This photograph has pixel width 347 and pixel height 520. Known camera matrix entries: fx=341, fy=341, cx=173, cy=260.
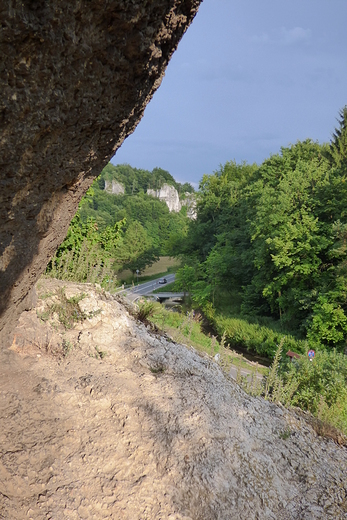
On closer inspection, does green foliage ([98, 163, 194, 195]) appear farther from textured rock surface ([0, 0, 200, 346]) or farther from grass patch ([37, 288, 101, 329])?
textured rock surface ([0, 0, 200, 346])

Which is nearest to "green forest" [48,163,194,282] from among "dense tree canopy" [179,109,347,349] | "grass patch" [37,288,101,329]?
"grass patch" [37,288,101,329]

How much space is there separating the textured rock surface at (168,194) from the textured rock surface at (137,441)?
113612mm

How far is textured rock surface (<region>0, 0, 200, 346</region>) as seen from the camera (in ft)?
3.55

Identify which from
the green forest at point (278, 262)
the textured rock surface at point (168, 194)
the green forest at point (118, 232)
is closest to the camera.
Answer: the green forest at point (118, 232)

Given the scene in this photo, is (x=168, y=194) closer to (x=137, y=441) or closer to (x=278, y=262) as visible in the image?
(x=278, y=262)

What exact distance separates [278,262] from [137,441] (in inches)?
665

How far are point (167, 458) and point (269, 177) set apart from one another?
82.1 ft

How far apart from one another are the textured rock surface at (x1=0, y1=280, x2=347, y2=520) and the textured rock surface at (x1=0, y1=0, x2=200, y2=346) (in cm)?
131

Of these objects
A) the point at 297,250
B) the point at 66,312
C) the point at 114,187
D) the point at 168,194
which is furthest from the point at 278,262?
the point at 168,194

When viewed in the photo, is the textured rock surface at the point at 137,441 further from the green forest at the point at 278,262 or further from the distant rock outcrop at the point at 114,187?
the distant rock outcrop at the point at 114,187

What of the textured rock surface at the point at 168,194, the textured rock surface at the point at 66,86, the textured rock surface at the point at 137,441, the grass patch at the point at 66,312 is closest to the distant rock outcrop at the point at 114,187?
the textured rock surface at the point at 168,194

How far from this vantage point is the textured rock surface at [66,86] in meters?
1.08

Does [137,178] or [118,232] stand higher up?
[137,178]

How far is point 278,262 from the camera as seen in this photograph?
18.4 meters
